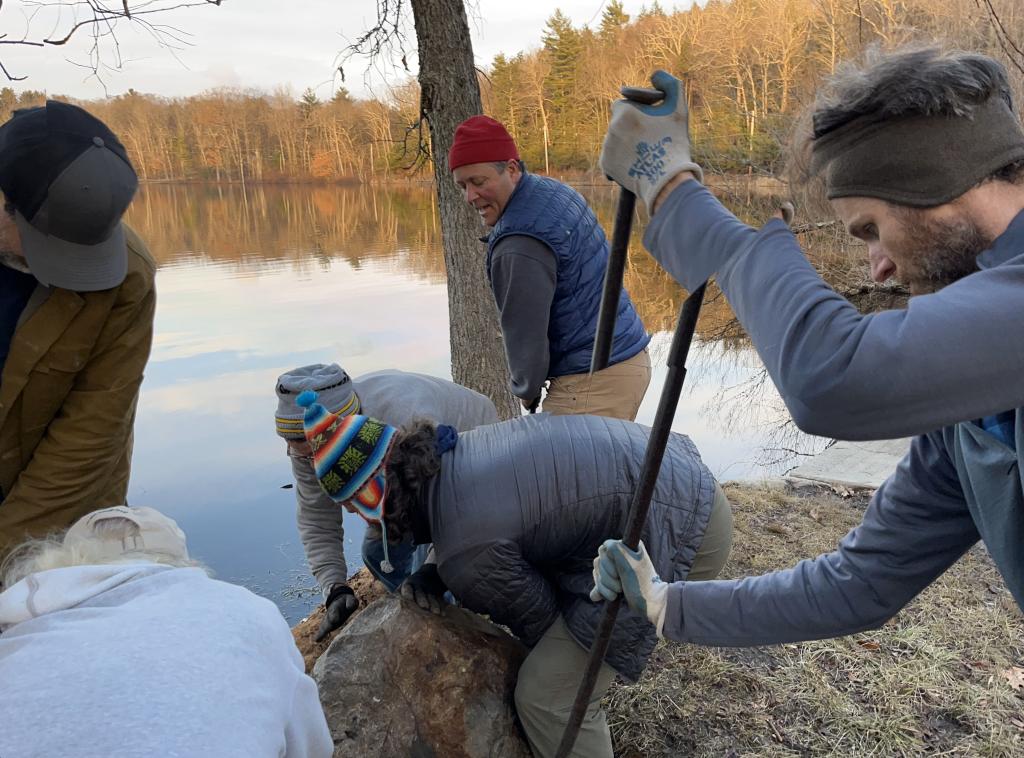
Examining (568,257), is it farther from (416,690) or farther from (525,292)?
(416,690)

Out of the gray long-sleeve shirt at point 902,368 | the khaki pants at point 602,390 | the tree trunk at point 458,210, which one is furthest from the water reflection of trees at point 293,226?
the gray long-sleeve shirt at point 902,368

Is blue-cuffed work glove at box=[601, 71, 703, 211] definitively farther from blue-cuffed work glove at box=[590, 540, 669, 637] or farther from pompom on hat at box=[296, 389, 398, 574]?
pompom on hat at box=[296, 389, 398, 574]

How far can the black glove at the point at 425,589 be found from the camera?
2445 millimetres

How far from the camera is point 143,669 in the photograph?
916 mm

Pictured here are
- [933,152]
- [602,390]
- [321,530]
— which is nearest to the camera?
[933,152]

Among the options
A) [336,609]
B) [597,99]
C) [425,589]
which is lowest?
[336,609]

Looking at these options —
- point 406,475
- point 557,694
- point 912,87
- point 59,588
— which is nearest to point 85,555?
point 59,588

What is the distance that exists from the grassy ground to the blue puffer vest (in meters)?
1.27

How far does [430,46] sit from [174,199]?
42.5m

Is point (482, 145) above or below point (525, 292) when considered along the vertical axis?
above

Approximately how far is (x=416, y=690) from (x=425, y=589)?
0.32 m

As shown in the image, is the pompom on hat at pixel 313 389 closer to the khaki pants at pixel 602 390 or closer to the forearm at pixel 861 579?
the khaki pants at pixel 602 390

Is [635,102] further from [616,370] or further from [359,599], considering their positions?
[359,599]

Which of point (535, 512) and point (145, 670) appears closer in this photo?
point (145, 670)
